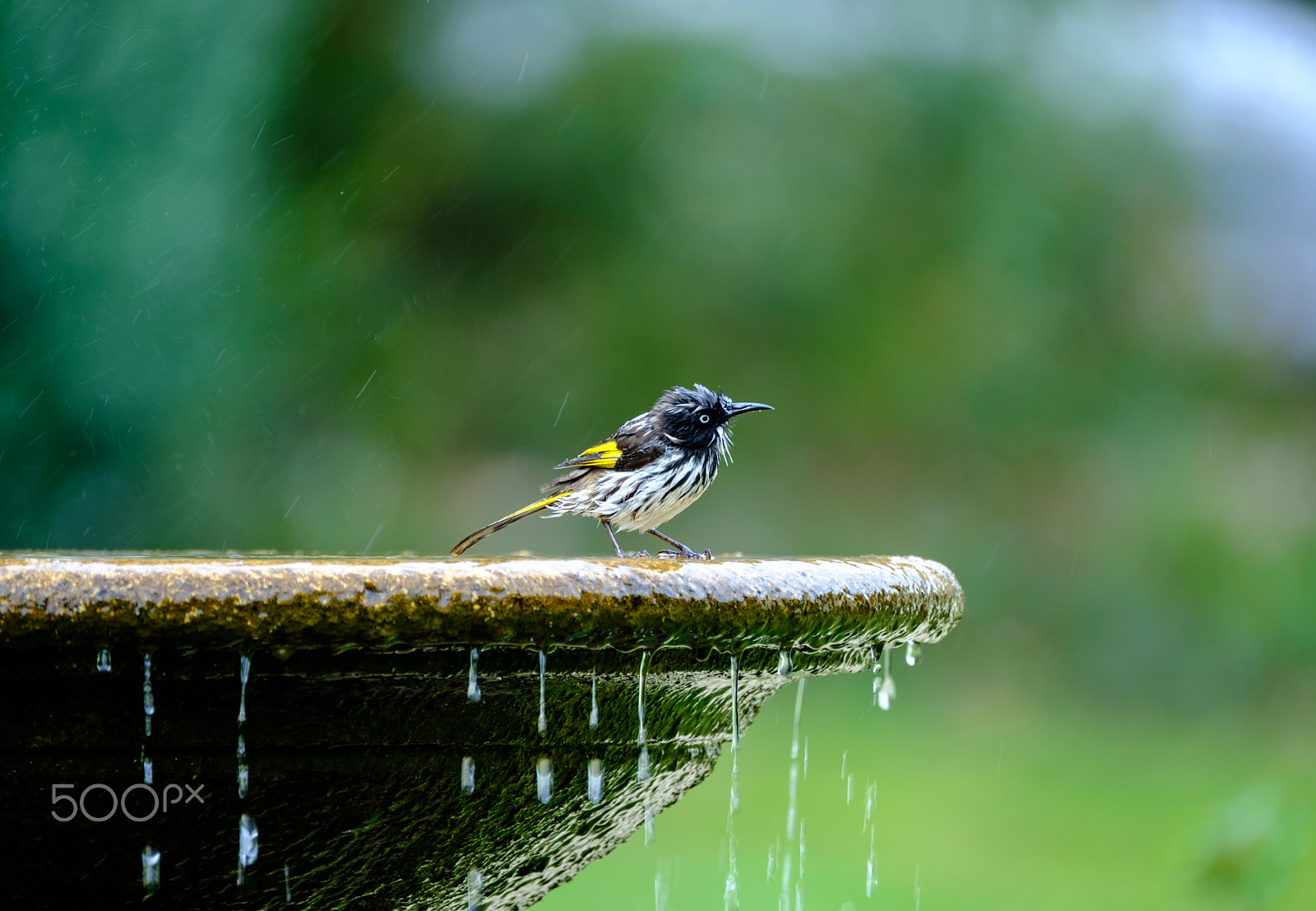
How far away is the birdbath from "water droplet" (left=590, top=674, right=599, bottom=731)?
0.01 m

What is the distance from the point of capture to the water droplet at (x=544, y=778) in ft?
7.75

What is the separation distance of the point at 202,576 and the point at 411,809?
69cm

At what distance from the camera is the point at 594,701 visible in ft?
7.54

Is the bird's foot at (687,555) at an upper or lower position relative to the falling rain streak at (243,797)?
upper

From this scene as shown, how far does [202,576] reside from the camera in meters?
1.79

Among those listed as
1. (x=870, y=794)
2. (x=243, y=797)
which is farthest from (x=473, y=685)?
(x=870, y=794)

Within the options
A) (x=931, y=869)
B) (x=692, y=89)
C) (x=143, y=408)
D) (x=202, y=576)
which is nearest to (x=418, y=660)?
(x=202, y=576)

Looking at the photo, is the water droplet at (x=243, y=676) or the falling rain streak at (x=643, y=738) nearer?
the water droplet at (x=243, y=676)

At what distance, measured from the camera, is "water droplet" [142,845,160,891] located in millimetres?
2072

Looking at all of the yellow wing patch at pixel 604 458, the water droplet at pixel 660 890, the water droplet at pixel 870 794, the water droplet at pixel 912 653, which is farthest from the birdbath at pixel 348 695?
the water droplet at pixel 870 794

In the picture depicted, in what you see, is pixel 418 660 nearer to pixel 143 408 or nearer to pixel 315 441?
pixel 143 408

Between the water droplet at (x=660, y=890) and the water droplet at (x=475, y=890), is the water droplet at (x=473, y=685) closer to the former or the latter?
the water droplet at (x=475, y=890)

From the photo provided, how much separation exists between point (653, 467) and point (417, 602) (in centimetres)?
220

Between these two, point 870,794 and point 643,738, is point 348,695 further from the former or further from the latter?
point 870,794
